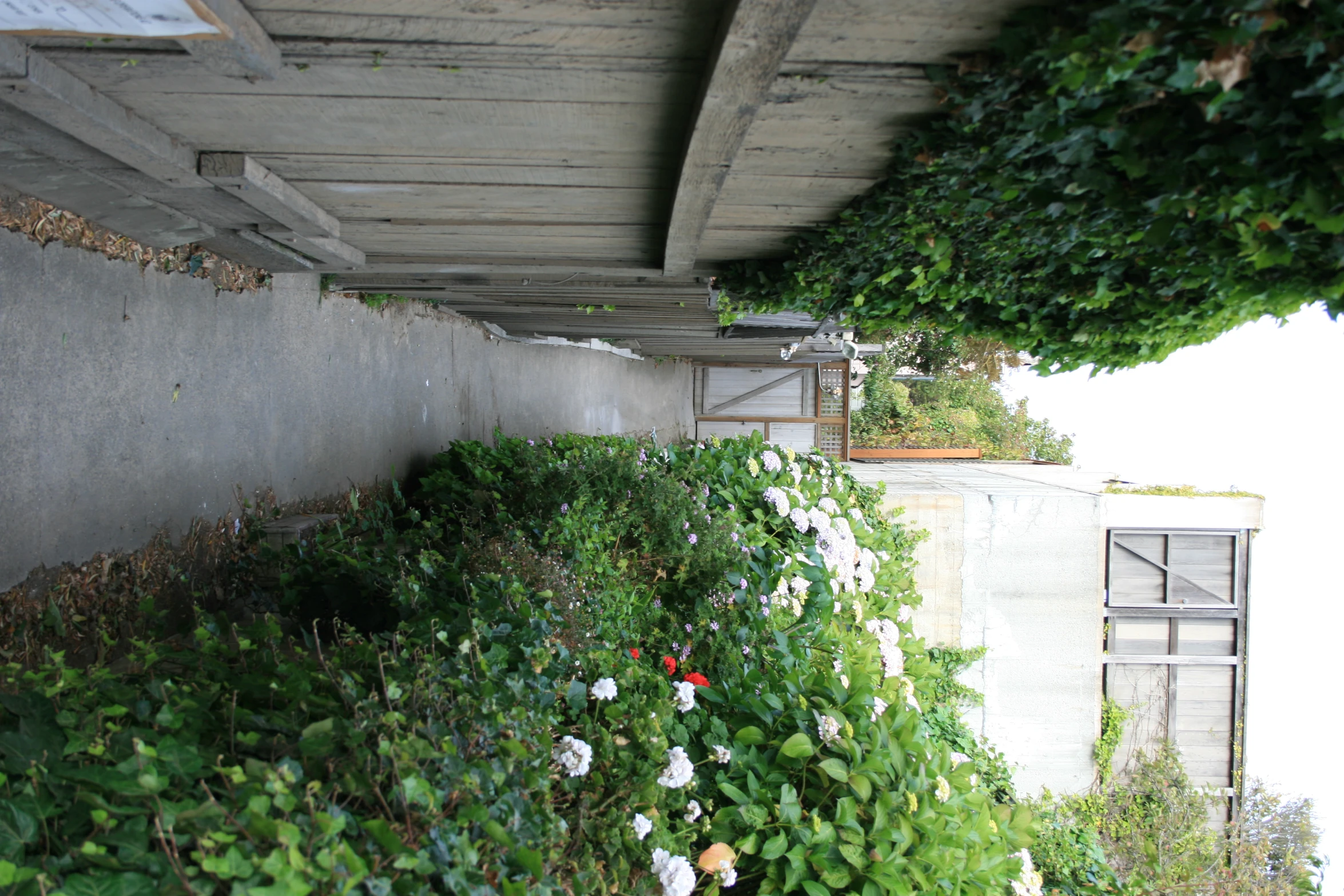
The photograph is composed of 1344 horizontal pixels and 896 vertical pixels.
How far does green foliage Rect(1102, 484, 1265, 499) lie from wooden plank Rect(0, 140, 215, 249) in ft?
32.8

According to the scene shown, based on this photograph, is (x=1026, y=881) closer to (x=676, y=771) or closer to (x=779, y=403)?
(x=676, y=771)

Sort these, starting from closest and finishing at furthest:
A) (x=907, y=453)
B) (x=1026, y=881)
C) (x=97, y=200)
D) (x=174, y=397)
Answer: (x=97, y=200), (x=1026, y=881), (x=174, y=397), (x=907, y=453)

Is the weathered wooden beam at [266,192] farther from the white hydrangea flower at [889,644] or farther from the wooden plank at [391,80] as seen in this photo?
the white hydrangea flower at [889,644]

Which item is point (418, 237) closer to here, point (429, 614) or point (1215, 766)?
point (429, 614)

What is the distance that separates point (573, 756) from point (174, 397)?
9.07ft

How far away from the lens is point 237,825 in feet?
4.44

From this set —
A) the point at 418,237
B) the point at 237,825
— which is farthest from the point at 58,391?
the point at 237,825

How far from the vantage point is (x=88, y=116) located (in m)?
2.00

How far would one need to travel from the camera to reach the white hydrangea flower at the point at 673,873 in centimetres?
214

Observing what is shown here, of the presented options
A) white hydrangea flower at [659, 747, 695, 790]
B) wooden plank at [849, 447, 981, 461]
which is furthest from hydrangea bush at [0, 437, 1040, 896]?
wooden plank at [849, 447, 981, 461]

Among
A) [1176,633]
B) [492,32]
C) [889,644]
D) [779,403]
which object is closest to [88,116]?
[492,32]

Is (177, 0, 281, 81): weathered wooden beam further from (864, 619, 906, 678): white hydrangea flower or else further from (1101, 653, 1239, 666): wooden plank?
(1101, 653, 1239, 666): wooden plank

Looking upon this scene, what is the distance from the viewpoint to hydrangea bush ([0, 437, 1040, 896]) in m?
1.41

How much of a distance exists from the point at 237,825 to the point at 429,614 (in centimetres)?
115
